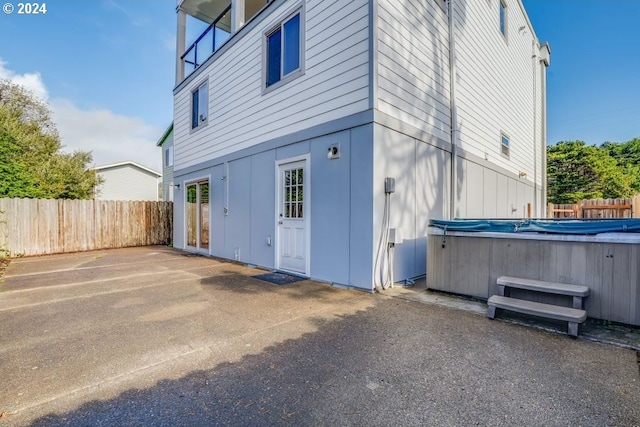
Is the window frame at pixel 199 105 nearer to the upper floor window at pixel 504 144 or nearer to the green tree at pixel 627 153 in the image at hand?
the upper floor window at pixel 504 144

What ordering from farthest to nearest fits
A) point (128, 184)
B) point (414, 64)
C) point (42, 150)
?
point (128, 184) → point (42, 150) → point (414, 64)

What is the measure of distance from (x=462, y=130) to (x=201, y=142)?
286 inches

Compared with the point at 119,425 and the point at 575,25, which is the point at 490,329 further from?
the point at 575,25

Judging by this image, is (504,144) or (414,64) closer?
(414,64)

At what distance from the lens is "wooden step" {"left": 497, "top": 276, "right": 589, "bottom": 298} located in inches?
130

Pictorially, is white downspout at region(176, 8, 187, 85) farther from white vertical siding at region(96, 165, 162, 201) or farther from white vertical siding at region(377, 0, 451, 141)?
white vertical siding at region(96, 165, 162, 201)

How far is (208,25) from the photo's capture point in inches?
369

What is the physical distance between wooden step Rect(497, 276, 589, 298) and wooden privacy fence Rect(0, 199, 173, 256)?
40.2 feet

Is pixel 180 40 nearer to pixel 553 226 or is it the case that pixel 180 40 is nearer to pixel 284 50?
pixel 284 50

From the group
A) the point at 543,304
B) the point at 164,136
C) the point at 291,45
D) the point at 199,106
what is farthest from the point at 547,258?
the point at 164,136

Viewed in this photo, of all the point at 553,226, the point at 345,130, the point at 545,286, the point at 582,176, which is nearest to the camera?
the point at 545,286

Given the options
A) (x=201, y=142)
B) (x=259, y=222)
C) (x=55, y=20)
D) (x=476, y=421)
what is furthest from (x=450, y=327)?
(x=55, y=20)

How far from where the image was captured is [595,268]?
3402mm

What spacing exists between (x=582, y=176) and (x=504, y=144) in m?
16.5
